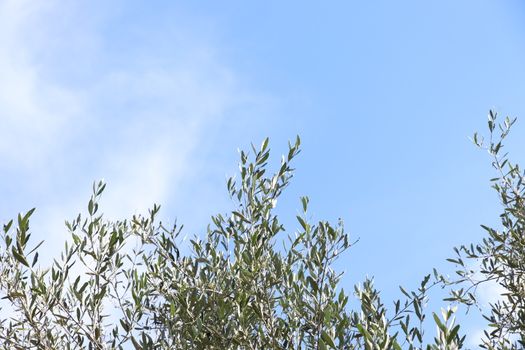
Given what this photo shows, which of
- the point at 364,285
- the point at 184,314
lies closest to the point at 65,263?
the point at 184,314

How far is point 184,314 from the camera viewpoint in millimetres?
6254

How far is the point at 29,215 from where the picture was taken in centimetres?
617

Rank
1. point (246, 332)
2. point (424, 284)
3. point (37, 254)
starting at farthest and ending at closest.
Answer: point (424, 284), point (37, 254), point (246, 332)

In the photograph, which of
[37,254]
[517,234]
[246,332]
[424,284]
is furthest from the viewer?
[517,234]

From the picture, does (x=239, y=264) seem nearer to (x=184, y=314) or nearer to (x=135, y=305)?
(x=184, y=314)

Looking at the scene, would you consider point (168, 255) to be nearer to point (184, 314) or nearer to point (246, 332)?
point (184, 314)

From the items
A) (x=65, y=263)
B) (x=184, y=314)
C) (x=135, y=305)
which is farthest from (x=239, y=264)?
(x=65, y=263)

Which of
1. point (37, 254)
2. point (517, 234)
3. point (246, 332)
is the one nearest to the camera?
point (246, 332)

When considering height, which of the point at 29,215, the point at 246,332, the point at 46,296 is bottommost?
the point at 246,332

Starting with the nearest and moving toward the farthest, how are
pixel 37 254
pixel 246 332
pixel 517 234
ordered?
pixel 246 332 < pixel 37 254 < pixel 517 234

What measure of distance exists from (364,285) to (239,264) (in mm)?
1301

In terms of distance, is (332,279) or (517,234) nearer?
(332,279)

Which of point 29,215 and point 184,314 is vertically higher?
point 29,215

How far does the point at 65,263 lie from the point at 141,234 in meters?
1.05
